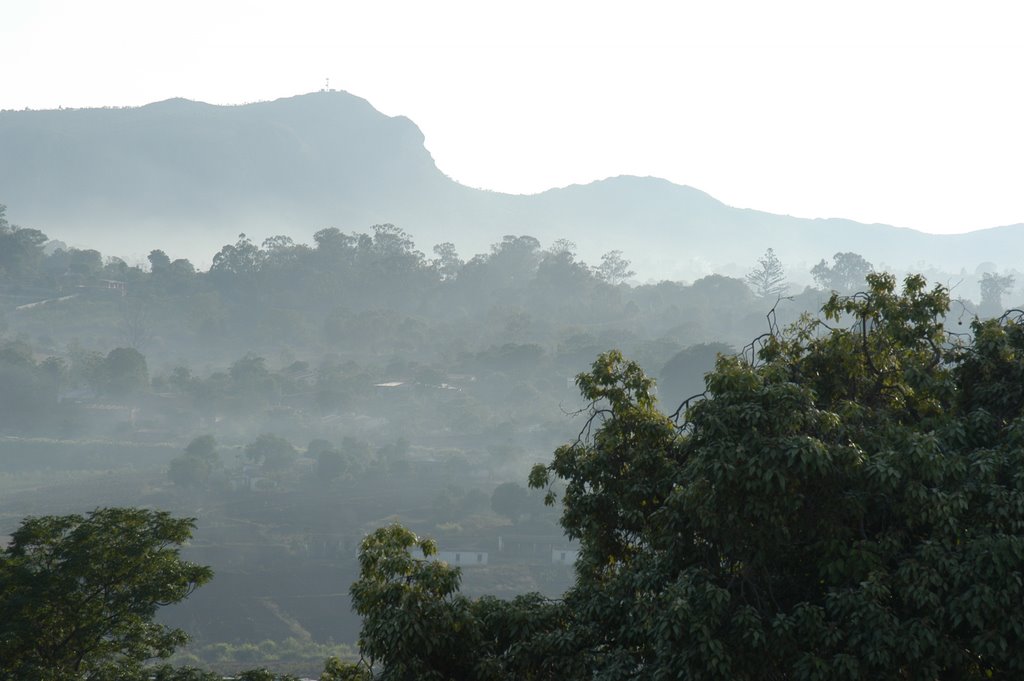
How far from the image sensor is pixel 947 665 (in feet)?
22.9

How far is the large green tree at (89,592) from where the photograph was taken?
1155 centimetres

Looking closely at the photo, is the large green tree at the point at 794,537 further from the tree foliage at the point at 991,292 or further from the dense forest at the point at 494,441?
the tree foliage at the point at 991,292

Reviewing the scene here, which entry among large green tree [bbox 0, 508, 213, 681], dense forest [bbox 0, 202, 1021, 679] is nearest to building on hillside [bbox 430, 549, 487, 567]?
dense forest [bbox 0, 202, 1021, 679]

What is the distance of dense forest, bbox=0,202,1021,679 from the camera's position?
7.29 m

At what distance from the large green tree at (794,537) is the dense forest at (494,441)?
3cm

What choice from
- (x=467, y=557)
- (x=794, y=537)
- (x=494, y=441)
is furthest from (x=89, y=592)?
(x=494, y=441)

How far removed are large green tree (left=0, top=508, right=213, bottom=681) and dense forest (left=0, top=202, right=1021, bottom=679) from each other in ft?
1.55

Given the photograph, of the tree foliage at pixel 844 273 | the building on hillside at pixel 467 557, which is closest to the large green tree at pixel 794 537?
the building on hillside at pixel 467 557

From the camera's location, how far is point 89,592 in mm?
12305

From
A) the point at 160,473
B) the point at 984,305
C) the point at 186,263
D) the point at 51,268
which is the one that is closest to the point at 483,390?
the point at 160,473

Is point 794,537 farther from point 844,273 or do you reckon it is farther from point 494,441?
point 844,273

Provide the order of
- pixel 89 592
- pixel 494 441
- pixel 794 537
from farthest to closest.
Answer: pixel 494 441 → pixel 89 592 → pixel 794 537

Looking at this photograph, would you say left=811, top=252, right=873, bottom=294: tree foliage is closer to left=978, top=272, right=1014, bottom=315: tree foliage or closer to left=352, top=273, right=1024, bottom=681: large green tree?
left=978, top=272, right=1014, bottom=315: tree foliage

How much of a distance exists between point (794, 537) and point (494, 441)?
63004 millimetres
